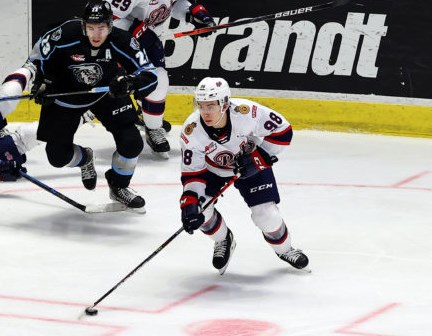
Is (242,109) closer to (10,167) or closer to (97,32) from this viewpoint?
(97,32)

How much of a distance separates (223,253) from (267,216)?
0.82 ft

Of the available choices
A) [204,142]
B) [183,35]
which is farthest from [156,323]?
[183,35]

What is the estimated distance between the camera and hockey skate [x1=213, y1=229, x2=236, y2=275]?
4.55 meters

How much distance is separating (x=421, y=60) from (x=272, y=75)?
100 cm

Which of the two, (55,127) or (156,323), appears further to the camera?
(55,127)

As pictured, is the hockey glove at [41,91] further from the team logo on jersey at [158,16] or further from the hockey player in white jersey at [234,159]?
the team logo on jersey at [158,16]

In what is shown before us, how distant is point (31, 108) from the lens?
7.73 m

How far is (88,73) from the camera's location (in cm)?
544

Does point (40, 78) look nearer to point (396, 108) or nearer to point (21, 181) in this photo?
point (21, 181)

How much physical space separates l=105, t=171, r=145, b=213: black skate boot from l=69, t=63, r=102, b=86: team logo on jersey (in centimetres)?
56

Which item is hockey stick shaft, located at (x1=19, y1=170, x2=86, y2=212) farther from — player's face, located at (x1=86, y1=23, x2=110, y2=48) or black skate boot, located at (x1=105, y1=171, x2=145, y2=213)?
player's face, located at (x1=86, y1=23, x2=110, y2=48)

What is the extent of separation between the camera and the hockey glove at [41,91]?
17.7 feet

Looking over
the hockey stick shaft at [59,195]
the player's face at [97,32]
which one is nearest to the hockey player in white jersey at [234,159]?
the player's face at [97,32]

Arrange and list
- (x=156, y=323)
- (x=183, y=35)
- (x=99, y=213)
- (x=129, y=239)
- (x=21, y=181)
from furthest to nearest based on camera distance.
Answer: (x=183, y=35) → (x=21, y=181) → (x=99, y=213) → (x=129, y=239) → (x=156, y=323)
